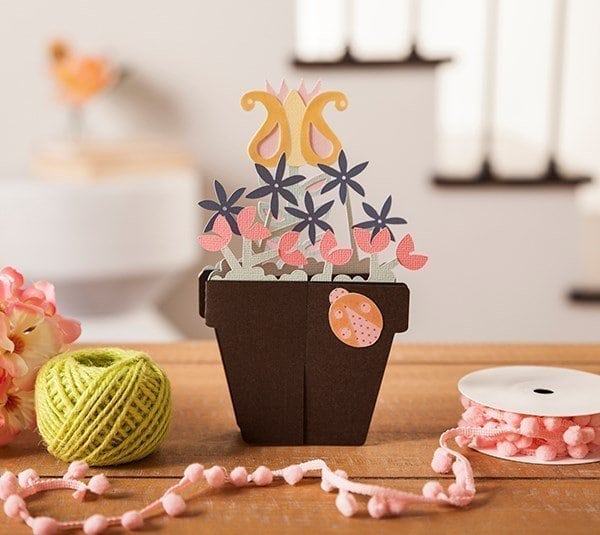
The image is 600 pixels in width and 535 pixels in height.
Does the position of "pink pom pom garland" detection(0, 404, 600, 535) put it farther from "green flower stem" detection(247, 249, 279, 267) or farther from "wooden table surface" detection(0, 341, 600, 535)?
"green flower stem" detection(247, 249, 279, 267)

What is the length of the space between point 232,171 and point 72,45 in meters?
0.47

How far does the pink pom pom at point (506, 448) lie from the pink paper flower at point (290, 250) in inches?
8.6

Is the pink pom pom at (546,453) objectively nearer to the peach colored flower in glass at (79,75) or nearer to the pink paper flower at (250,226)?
the pink paper flower at (250,226)

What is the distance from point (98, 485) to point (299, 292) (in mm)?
218

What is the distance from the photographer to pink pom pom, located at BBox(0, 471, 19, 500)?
25.6 inches

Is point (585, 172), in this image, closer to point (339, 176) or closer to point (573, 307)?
point (573, 307)

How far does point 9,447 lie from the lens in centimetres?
76

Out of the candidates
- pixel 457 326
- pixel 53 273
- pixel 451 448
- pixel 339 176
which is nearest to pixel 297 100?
pixel 339 176

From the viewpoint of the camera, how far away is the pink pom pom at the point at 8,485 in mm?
650

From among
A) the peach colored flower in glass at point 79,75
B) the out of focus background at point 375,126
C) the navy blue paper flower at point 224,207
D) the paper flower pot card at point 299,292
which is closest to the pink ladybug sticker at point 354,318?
the paper flower pot card at point 299,292

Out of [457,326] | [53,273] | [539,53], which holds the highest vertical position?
[539,53]

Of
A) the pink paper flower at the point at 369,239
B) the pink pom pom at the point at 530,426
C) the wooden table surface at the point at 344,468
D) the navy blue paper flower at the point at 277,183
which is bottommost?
the wooden table surface at the point at 344,468

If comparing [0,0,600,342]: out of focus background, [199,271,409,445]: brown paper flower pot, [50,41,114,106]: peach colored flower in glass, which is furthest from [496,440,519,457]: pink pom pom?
[50,41,114,106]: peach colored flower in glass

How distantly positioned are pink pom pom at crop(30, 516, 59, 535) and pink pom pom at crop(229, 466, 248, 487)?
136 millimetres
